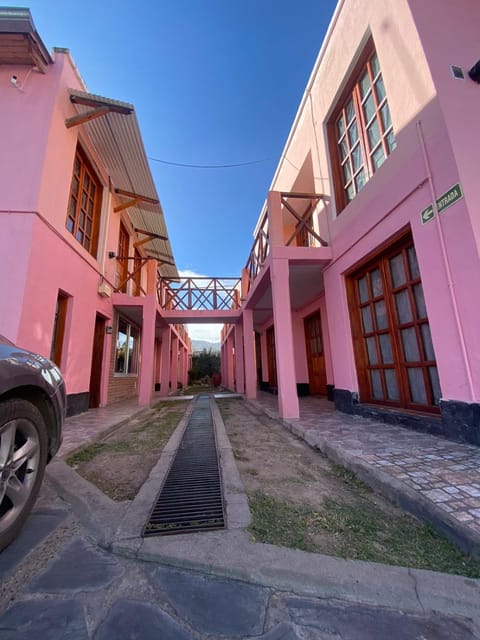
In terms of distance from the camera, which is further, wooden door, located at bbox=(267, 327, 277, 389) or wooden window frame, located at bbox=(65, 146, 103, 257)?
wooden door, located at bbox=(267, 327, 277, 389)

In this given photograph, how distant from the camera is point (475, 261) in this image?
2656mm

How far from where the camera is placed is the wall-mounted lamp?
127 inches

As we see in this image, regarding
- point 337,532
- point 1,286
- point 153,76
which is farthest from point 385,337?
point 153,76

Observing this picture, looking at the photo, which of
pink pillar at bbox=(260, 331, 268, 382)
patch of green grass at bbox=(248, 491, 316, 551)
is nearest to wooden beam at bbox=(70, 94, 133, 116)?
patch of green grass at bbox=(248, 491, 316, 551)

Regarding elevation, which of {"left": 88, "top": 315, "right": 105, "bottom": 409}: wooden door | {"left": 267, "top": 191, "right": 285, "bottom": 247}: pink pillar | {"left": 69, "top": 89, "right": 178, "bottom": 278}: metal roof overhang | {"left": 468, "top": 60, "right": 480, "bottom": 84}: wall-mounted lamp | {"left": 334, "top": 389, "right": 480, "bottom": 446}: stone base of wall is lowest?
{"left": 334, "top": 389, "right": 480, "bottom": 446}: stone base of wall

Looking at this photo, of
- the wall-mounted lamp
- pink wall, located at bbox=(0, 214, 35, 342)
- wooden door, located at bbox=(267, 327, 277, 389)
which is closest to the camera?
the wall-mounted lamp

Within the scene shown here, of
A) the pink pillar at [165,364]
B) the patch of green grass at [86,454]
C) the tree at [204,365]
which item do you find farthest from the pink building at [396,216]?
the tree at [204,365]

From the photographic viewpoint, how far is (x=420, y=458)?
91.4 inches

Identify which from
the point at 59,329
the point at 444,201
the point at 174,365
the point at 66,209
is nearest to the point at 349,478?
the point at 444,201

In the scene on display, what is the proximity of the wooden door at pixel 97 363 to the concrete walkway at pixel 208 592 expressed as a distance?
5782 millimetres

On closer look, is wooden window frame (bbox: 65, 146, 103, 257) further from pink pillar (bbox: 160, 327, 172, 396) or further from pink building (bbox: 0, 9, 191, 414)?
pink pillar (bbox: 160, 327, 172, 396)

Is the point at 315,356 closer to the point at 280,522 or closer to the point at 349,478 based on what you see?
the point at 349,478

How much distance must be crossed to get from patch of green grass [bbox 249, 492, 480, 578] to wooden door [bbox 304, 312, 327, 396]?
5.63m

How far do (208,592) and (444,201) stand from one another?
3.90 m
